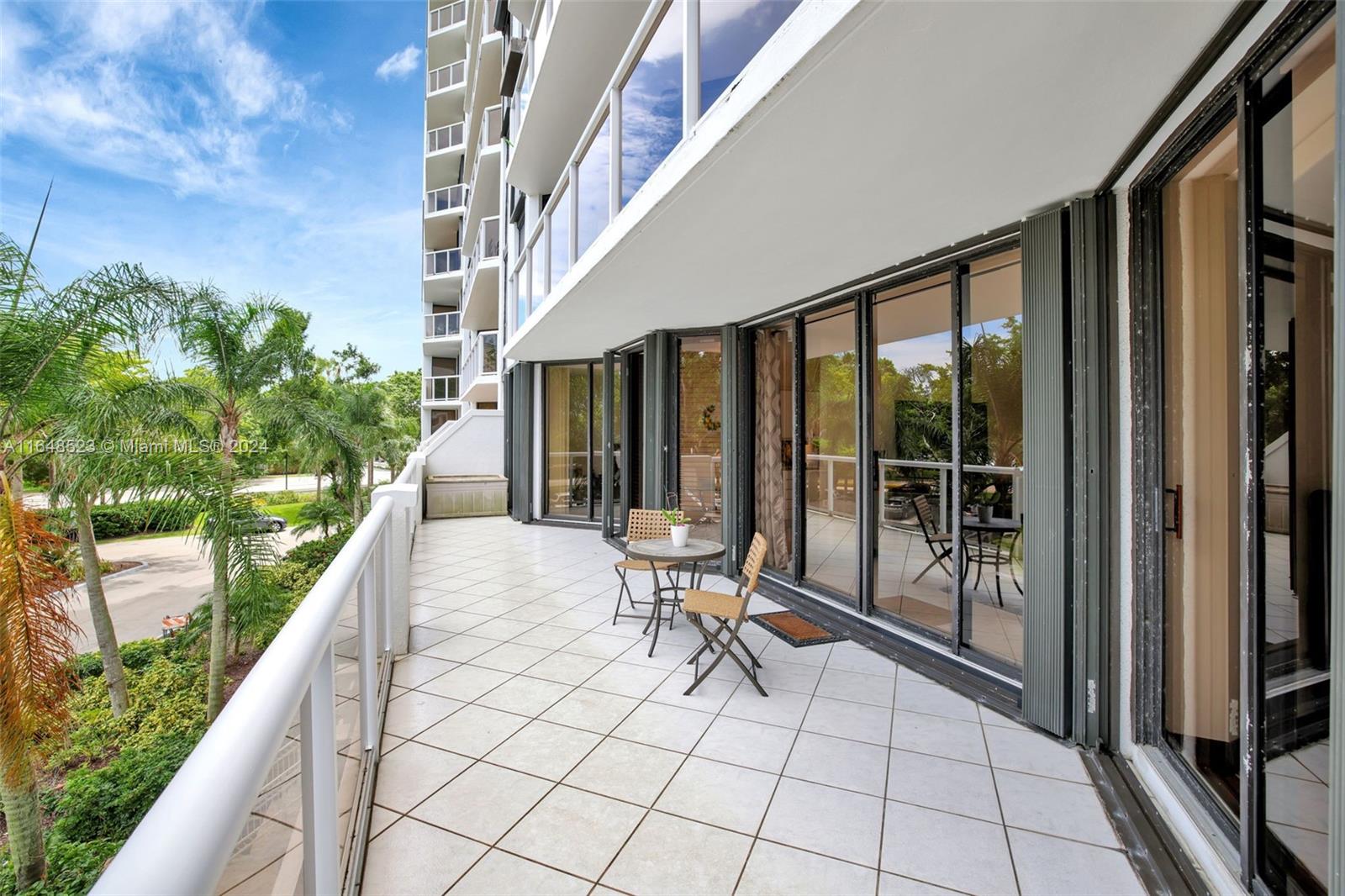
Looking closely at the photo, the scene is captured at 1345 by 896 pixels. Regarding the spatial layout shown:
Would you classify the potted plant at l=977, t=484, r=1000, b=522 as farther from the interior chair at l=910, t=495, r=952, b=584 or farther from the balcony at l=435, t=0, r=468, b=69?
the balcony at l=435, t=0, r=468, b=69

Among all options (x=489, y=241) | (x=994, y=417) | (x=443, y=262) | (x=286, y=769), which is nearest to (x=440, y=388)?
(x=443, y=262)

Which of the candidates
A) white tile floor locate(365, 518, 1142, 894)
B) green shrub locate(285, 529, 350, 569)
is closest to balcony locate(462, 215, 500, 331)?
green shrub locate(285, 529, 350, 569)

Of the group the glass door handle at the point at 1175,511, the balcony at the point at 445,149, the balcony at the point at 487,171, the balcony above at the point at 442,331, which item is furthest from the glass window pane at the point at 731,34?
the balcony at the point at 445,149

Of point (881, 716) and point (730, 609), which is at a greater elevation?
point (730, 609)

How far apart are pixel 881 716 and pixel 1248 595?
1.82m

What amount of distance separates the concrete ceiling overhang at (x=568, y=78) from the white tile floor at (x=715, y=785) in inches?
237

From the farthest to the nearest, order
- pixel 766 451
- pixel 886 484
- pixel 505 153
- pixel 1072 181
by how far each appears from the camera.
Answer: pixel 505 153, pixel 766 451, pixel 886 484, pixel 1072 181

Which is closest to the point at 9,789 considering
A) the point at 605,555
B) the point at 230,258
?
the point at 605,555

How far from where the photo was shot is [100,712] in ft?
20.7

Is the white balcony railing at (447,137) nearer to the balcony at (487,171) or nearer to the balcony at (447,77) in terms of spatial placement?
the balcony at (447,77)

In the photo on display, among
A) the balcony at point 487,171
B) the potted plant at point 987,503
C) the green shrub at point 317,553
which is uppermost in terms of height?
the balcony at point 487,171

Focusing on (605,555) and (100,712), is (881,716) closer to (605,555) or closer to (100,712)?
(605,555)

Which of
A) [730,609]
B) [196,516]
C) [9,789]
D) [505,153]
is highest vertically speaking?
[505,153]

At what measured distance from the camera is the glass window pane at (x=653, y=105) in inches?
131
